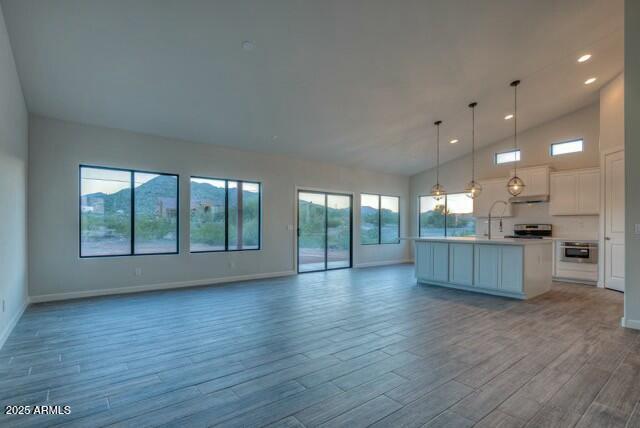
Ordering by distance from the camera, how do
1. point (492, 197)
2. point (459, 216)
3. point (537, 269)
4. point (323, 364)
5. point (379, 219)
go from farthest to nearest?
1. point (379, 219)
2. point (459, 216)
3. point (492, 197)
4. point (537, 269)
5. point (323, 364)

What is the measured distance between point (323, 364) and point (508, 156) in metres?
→ 7.88

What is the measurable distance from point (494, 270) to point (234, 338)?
14.4 ft

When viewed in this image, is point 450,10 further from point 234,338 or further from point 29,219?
point 29,219

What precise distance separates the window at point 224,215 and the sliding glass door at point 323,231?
1.26 meters

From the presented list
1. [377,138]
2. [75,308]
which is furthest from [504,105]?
[75,308]

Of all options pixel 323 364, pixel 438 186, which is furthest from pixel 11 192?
pixel 438 186

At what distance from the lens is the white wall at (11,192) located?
133 inches

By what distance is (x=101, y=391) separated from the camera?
2.41m

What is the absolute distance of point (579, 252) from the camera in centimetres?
683

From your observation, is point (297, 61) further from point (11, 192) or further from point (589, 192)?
point (589, 192)

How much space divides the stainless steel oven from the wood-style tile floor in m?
2.09

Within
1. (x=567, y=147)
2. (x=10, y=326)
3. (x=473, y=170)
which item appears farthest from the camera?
(x=473, y=170)

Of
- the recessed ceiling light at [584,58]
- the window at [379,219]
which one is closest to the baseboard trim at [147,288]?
the window at [379,219]

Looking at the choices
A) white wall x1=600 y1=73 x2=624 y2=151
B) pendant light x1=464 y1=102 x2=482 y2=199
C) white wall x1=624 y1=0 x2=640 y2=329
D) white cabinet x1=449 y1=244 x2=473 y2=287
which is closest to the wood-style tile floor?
white wall x1=624 y1=0 x2=640 y2=329
